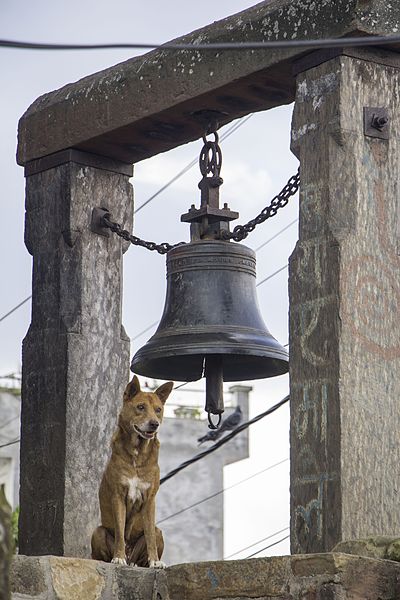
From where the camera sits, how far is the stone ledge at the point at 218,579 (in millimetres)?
6426

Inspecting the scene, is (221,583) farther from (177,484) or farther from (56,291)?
(177,484)

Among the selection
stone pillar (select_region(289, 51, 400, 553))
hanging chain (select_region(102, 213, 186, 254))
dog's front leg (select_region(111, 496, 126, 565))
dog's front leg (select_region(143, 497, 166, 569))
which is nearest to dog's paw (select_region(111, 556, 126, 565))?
dog's front leg (select_region(111, 496, 126, 565))

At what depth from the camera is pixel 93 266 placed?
8734mm

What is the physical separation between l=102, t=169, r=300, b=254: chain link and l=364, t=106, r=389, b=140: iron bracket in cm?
51

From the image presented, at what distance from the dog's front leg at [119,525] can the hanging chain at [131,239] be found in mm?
1382

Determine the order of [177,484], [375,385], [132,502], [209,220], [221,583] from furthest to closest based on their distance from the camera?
[177,484], [209,220], [132,502], [375,385], [221,583]

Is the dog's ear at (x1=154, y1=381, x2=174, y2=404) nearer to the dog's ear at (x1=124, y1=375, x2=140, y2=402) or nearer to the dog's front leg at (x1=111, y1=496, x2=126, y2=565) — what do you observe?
the dog's ear at (x1=124, y1=375, x2=140, y2=402)

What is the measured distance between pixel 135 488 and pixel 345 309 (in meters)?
1.33

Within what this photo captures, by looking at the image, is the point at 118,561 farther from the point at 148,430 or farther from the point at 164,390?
the point at 164,390

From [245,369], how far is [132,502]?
1.08 meters

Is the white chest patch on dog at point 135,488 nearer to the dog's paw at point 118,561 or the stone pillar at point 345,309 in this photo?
the dog's paw at point 118,561

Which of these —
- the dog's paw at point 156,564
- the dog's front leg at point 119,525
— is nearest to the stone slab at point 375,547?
the dog's paw at point 156,564

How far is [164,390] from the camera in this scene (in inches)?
317

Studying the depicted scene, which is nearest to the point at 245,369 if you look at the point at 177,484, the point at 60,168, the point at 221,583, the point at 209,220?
the point at 209,220
